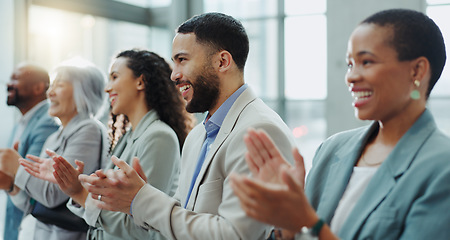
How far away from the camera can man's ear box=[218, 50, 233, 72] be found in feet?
5.56

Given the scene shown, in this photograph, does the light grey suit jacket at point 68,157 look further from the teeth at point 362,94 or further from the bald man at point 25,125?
the teeth at point 362,94

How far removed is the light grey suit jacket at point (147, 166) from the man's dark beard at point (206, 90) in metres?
0.43

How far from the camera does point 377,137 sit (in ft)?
4.25

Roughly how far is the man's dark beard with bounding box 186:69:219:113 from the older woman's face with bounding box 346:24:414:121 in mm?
601

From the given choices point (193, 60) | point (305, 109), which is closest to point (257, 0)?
point (305, 109)

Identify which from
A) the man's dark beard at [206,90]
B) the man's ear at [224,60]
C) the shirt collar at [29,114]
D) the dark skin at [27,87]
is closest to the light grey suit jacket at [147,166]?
the man's dark beard at [206,90]

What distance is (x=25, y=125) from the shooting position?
3.13m

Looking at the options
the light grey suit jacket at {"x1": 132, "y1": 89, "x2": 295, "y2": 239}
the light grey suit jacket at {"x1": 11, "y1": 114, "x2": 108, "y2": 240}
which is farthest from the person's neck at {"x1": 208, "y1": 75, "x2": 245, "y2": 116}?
the light grey suit jacket at {"x1": 11, "y1": 114, "x2": 108, "y2": 240}

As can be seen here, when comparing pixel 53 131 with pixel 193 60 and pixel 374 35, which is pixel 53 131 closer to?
pixel 193 60

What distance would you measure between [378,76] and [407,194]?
0.28m

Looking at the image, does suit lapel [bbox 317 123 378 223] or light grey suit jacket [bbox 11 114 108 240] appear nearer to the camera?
suit lapel [bbox 317 123 378 223]

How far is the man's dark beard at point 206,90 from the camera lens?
169cm

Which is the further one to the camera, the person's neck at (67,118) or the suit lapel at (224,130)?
the person's neck at (67,118)

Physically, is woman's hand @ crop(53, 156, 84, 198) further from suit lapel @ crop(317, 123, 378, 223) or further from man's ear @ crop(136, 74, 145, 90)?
suit lapel @ crop(317, 123, 378, 223)
